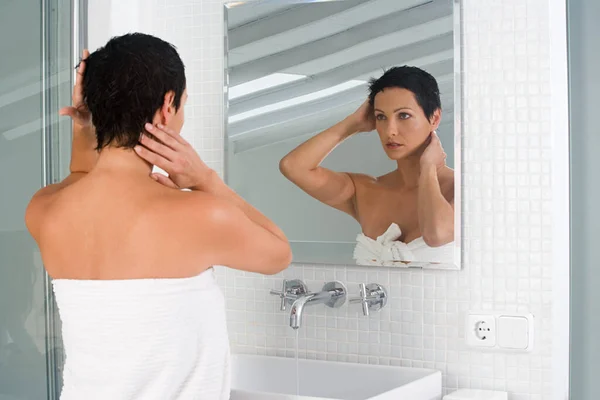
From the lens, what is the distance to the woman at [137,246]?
4.53ft

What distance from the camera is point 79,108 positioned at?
5.07ft

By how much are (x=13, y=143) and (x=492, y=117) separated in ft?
3.90

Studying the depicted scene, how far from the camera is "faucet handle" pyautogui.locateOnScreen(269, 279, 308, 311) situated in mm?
2207

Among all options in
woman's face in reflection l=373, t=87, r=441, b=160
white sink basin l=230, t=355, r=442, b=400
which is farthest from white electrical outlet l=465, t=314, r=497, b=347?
woman's face in reflection l=373, t=87, r=441, b=160

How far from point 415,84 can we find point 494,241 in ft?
1.44

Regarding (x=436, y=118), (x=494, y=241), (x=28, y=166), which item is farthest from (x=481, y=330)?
(x=28, y=166)

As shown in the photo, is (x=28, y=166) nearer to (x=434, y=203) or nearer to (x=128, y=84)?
(x=128, y=84)

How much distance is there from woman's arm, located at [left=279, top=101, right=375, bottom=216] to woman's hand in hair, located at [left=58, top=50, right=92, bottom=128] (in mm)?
735

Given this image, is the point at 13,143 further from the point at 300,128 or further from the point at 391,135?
the point at 391,135

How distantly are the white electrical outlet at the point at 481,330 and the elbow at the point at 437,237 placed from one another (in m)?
0.19

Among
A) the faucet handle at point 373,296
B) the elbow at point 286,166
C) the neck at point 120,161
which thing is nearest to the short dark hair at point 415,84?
the elbow at point 286,166

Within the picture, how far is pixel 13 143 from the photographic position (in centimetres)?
205

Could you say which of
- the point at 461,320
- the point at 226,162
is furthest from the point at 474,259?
the point at 226,162

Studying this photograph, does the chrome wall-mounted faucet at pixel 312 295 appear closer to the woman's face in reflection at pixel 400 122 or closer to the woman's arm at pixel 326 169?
the woman's arm at pixel 326 169
